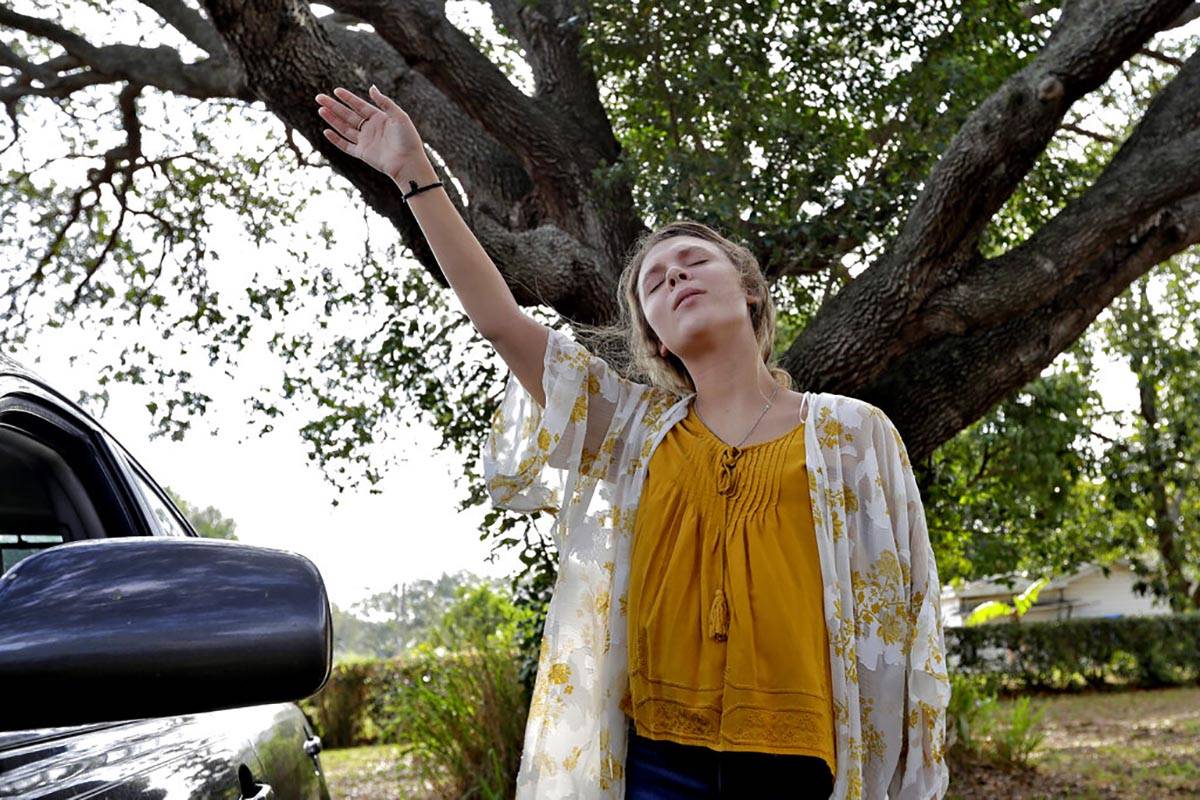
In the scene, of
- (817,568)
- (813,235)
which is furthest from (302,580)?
(813,235)

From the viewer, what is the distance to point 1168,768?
10555 mm

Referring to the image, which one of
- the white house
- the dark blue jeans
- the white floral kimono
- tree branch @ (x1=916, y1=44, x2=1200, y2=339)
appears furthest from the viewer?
the white house

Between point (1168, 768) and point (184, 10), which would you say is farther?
point (1168, 768)

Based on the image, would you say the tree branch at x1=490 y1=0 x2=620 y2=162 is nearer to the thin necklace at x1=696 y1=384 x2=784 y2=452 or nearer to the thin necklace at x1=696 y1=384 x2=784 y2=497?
the thin necklace at x1=696 y1=384 x2=784 y2=452

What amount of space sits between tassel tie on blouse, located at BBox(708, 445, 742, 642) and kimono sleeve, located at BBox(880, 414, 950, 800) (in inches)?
13.0

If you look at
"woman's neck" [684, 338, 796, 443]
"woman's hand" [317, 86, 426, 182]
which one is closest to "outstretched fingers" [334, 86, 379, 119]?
"woman's hand" [317, 86, 426, 182]

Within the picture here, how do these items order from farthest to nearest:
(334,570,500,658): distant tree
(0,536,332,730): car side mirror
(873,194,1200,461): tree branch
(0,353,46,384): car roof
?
1. (334,570,500,658): distant tree
2. (873,194,1200,461): tree branch
3. (0,353,46,384): car roof
4. (0,536,332,730): car side mirror

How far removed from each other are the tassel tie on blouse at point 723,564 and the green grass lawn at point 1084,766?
22.6ft

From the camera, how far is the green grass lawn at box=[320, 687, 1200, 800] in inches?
379

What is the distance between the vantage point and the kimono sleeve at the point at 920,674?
7.94ft

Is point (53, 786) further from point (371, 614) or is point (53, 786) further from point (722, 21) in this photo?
point (371, 614)

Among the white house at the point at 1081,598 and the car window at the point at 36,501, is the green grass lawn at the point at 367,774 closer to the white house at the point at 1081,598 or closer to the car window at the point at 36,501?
the car window at the point at 36,501

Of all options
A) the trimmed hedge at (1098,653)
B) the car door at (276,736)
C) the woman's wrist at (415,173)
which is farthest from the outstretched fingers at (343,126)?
the trimmed hedge at (1098,653)

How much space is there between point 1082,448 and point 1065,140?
2737mm
